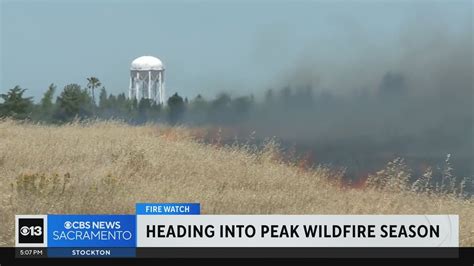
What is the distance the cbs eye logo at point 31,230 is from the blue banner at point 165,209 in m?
0.90

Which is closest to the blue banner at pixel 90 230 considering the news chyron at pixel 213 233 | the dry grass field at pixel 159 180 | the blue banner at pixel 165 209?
the news chyron at pixel 213 233

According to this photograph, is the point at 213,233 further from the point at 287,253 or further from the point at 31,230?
the point at 31,230

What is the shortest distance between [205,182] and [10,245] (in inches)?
131

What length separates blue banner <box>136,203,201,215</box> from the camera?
561 cm

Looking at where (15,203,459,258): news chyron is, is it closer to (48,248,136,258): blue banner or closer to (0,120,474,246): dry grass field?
(48,248,136,258): blue banner

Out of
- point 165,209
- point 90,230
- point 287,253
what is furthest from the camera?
point 165,209

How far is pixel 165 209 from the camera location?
561 cm

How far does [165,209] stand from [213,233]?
528 millimetres

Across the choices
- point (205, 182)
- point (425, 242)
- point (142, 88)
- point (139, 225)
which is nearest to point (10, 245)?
point (139, 225)

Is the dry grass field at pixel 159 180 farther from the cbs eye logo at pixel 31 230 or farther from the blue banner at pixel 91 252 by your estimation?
the blue banner at pixel 91 252

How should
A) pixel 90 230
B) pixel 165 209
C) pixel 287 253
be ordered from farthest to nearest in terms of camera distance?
pixel 165 209
pixel 90 230
pixel 287 253

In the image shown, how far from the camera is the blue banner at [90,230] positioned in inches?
215

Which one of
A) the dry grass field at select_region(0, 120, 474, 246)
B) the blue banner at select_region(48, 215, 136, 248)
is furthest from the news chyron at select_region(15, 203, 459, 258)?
the dry grass field at select_region(0, 120, 474, 246)

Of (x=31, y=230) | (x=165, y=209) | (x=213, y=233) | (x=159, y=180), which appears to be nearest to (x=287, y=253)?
(x=213, y=233)
